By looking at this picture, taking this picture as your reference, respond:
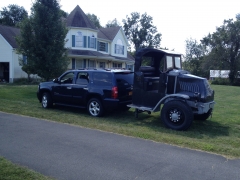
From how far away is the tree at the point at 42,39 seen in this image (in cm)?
1712

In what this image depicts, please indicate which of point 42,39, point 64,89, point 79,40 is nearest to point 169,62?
point 64,89

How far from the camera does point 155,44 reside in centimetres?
6206

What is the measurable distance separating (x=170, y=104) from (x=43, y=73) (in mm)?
11495

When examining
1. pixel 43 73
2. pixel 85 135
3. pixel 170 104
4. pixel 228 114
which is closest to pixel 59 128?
pixel 85 135

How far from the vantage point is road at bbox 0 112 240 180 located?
474cm

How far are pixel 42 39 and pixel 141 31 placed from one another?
4683 centimetres

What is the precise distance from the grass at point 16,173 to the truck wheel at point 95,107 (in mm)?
5114

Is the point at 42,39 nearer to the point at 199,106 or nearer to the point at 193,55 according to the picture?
the point at 199,106

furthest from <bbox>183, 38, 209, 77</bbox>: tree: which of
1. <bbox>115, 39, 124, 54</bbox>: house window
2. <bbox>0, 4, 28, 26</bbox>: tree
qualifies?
<bbox>0, 4, 28, 26</bbox>: tree

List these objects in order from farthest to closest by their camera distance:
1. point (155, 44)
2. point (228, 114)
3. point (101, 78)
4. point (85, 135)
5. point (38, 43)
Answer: point (155, 44) < point (38, 43) < point (228, 114) < point (101, 78) < point (85, 135)

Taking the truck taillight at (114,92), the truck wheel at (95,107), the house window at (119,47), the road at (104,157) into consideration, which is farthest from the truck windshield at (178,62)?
the house window at (119,47)

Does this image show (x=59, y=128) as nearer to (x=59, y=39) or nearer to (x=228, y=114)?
(x=228, y=114)

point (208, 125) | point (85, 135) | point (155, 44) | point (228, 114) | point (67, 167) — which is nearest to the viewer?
point (67, 167)

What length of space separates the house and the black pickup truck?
1508 centimetres
